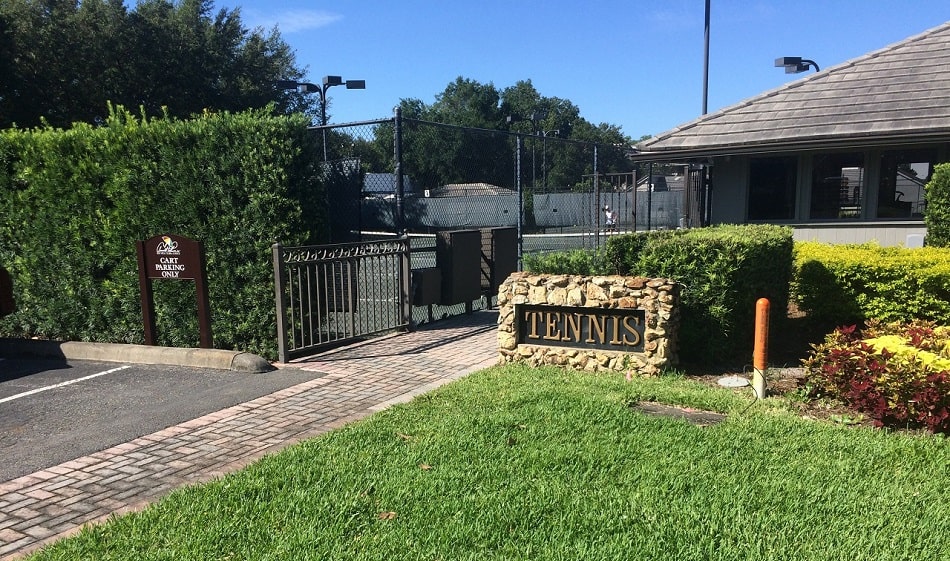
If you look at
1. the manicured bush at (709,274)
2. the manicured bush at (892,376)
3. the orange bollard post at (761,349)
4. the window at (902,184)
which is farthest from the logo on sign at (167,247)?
the window at (902,184)

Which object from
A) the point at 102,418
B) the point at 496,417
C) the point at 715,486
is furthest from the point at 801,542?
the point at 102,418

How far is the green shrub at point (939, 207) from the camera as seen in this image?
29.4 feet

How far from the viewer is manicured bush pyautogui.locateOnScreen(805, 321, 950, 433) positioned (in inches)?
182

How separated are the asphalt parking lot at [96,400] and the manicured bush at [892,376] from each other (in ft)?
15.5

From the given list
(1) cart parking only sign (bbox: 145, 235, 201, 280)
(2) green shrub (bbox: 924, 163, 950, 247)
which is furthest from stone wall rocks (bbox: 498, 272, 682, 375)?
(2) green shrub (bbox: 924, 163, 950, 247)

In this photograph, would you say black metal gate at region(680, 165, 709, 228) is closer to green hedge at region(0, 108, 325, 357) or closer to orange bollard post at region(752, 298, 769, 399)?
orange bollard post at region(752, 298, 769, 399)

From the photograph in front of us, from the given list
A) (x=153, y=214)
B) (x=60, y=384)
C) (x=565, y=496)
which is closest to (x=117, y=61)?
(x=153, y=214)

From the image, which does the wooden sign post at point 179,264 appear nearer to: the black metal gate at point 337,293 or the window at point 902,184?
the black metal gate at point 337,293

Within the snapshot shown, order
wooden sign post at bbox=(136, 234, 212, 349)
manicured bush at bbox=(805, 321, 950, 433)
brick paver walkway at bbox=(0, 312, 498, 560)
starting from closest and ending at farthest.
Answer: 1. brick paver walkway at bbox=(0, 312, 498, 560)
2. manicured bush at bbox=(805, 321, 950, 433)
3. wooden sign post at bbox=(136, 234, 212, 349)

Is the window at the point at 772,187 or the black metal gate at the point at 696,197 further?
the black metal gate at the point at 696,197

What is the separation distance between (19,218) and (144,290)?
2618 mm

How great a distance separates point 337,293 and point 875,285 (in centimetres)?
627

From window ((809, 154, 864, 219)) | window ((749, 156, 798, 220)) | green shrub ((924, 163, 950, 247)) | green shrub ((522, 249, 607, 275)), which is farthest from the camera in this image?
window ((749, 156, 798, 220))

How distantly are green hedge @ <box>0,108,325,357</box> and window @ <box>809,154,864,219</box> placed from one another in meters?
8.91
